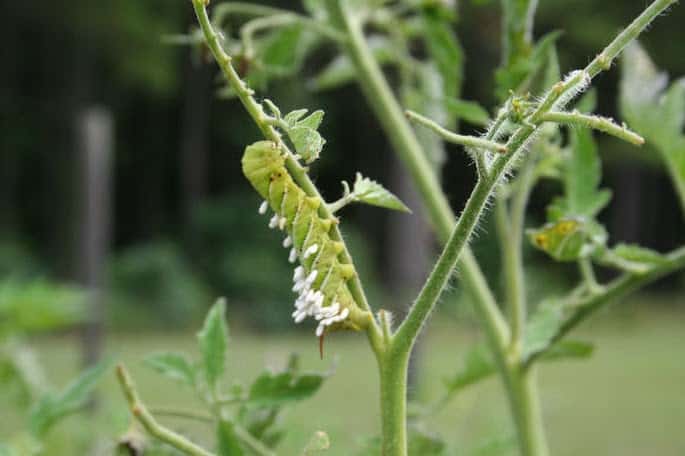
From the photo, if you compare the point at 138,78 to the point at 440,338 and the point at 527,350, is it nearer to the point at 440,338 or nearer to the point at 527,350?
the point at 440,338

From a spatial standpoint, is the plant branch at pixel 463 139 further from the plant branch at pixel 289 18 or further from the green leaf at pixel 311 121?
the plant branch at pixel 289 18

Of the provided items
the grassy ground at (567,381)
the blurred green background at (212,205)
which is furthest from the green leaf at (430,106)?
the blurred green background at (212,205)

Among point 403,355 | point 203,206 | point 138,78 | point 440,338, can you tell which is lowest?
point 403,355

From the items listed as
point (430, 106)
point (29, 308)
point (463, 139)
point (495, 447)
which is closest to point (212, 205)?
point (29, 308)

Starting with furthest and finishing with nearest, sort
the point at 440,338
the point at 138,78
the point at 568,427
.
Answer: the point at 138,78 < the point at 440,338 < the point at 568,427

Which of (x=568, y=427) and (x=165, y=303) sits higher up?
(x=165, y=303)

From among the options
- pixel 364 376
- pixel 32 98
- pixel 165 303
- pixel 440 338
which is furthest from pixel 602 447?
pixel 32 98

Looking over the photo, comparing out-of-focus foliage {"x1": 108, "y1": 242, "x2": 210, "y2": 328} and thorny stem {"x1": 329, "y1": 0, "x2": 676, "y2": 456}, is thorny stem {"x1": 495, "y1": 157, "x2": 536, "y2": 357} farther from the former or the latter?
out-of-focus foliage {"x1": 108, "y1": 242, "x2": 210, "y2": 328}
